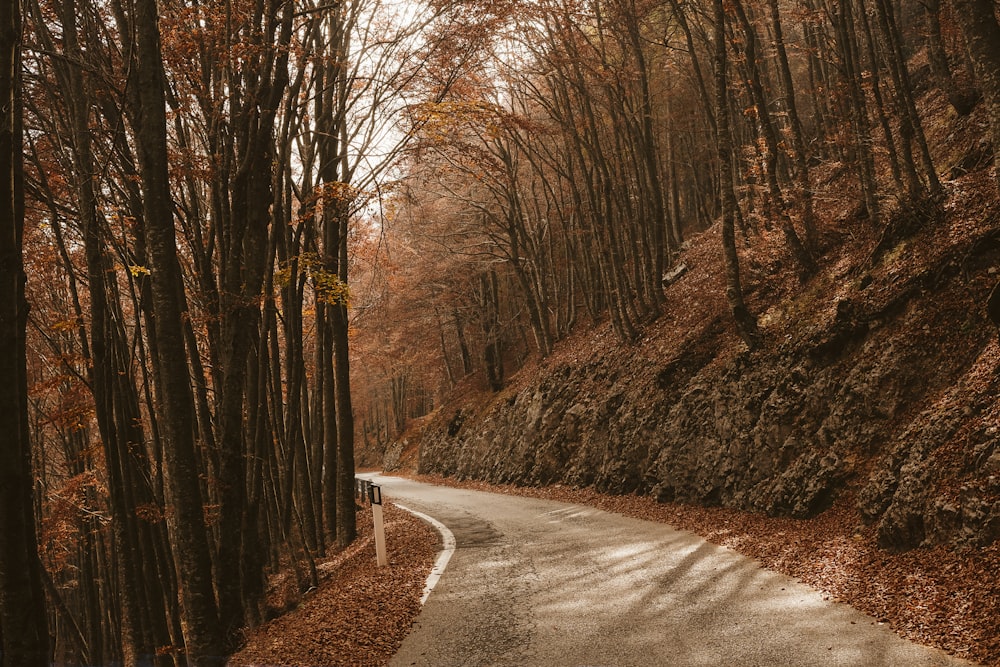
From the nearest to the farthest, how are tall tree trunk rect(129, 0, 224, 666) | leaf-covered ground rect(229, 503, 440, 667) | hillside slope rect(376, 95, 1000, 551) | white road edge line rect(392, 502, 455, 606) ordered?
leaf-covered ground rect(229, 503, 440, 667)
tall tree trunk rect(129, 0, 224, 666)
hillside slope rect(376, 95, 1000, 551)
white road edge line rect(392, 502, 455, 606)

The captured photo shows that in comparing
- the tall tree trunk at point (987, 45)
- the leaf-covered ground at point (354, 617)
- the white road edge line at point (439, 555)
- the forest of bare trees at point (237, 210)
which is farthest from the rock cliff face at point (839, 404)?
the leaf-covered ground at point (354, 617)

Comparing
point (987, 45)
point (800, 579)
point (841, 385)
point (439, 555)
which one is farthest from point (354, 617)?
point (987, 45)

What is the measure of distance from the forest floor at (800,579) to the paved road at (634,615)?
23 centimetres

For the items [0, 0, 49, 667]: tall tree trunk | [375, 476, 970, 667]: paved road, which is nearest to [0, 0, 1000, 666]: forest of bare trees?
[0, 0, 49, 667]: tall tree trunk

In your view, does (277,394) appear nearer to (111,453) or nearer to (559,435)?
(111,453)

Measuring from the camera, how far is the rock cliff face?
7.16m

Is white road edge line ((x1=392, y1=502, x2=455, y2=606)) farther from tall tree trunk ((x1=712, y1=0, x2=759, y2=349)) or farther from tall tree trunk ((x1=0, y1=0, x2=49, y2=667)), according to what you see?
tall tree trunk ((x1=712, y1=0, x2=759, y2=349))

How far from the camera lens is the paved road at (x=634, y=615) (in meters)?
5.27

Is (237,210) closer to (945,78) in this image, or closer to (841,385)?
(841,385)

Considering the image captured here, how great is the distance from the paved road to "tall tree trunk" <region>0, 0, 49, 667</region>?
9.70 ft

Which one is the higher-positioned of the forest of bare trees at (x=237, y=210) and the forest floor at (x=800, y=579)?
the forest of bare trees at (x=237, y=210)

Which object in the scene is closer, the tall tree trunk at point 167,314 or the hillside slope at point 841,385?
the tall tree trunk at point 167,314

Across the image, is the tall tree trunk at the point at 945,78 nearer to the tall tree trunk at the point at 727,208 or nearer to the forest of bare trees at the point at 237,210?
the forest of bare trees at the point at 237,210

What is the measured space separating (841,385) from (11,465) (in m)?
10.4
